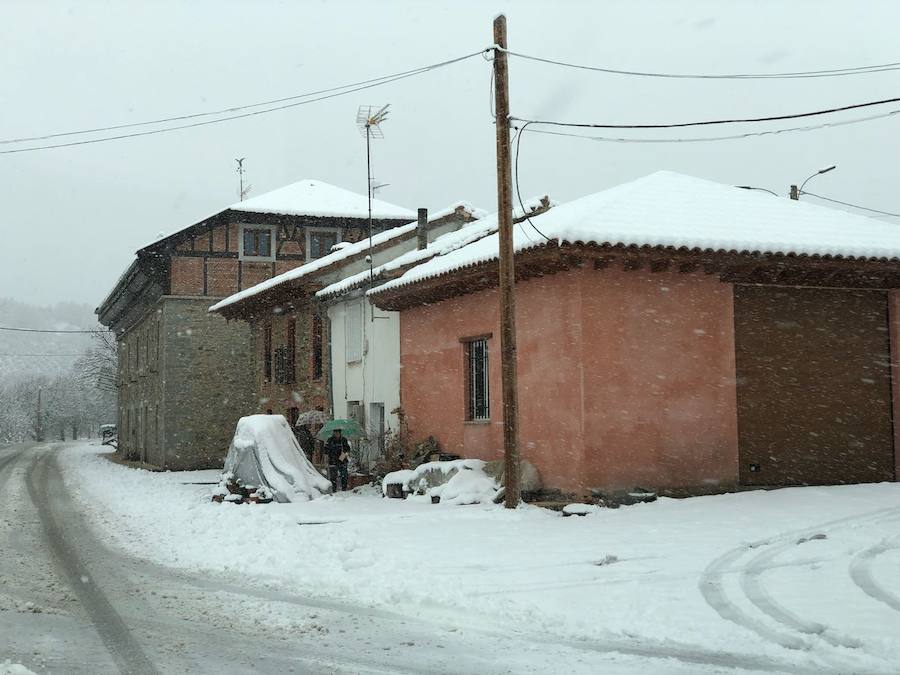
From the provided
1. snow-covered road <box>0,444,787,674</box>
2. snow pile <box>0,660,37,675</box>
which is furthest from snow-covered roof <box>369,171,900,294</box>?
snow pile <box>0,660,37,675</box>

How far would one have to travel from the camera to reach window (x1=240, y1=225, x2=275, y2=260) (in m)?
29.8

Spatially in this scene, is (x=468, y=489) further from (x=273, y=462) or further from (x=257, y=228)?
(x=257, y=228)

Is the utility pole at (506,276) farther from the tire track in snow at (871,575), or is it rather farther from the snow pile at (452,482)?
the tire track in snow at (871,575)

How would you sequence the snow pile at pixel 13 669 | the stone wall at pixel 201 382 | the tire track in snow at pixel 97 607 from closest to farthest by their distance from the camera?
the snow pile at pixel 13 669, the tire track in snow at pixel 97 607, the stone wall at pixel 201 382

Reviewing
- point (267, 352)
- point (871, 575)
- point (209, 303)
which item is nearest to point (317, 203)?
point (209, 303)

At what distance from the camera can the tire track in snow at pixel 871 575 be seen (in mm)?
6749

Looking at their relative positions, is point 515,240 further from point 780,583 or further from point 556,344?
point 780,583

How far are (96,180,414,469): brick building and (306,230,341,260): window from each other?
34mm

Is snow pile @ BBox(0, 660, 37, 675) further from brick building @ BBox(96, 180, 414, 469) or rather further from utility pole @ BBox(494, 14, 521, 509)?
brick building @ BBox(96, 180, 414, 469)

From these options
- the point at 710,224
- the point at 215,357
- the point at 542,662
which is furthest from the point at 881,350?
the point at 215,357

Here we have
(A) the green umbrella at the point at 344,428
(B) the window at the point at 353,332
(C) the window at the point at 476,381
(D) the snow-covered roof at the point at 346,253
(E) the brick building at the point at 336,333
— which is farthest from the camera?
(D) the snow-covered roof at the point at 346,253

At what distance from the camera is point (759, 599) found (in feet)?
22.7

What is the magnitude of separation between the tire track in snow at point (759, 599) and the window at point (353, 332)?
12735 mm

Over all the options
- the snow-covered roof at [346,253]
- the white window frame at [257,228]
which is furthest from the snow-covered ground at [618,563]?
the white window frame at [257,228]
